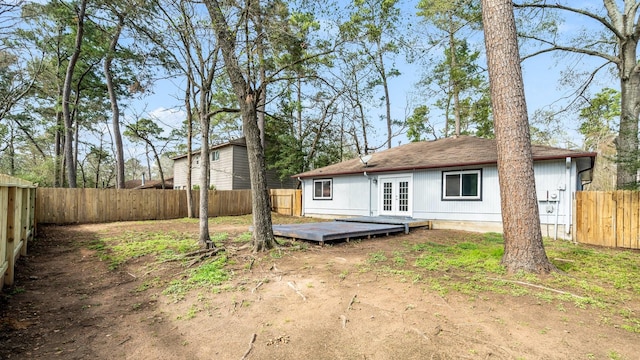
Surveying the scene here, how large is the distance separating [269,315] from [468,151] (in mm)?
10409

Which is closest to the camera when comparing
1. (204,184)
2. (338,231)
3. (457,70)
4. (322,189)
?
(204,184)

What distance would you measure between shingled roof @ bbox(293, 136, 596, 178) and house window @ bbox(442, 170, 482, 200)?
48cm

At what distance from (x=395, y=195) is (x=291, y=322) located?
9777 mm

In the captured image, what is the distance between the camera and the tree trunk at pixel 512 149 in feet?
14.5

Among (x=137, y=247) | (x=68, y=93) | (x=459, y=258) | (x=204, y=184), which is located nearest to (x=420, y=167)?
(x=459, y=258)

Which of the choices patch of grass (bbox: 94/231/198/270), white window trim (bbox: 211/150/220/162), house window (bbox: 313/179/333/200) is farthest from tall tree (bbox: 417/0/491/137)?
white window trim (bbox: 211/150/220/162)

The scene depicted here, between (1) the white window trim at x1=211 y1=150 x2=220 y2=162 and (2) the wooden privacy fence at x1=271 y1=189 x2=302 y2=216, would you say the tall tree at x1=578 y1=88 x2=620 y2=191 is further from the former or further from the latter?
(1) the white window trim at x1=211 y1=150 x2=220 y2=162

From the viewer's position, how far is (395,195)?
12148 mm

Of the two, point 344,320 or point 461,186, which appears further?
point 461,186

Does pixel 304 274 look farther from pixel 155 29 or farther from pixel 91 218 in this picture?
pixel 91 218

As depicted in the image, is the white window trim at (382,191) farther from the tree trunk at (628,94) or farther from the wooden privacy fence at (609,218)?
the tree trunk at (628,94)

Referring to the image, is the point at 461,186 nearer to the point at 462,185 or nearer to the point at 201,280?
the point at 462,185

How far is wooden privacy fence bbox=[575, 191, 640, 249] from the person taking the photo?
730cm

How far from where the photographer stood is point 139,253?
239 inches
